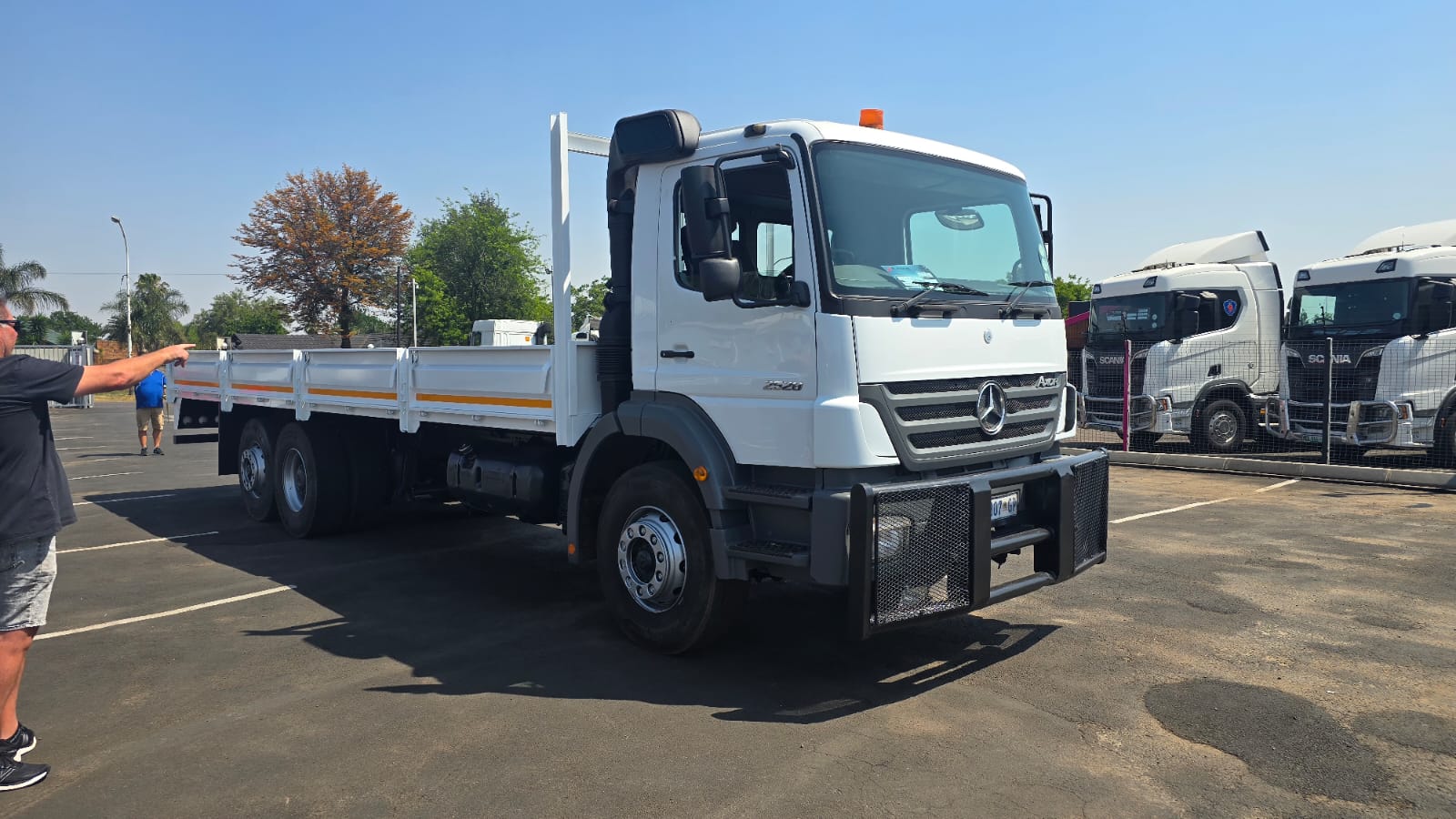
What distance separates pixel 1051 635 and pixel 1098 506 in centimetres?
78

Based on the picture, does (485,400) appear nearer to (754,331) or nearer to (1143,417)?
(754,331)

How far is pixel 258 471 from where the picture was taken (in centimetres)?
960

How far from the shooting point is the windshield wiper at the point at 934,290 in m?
4.47

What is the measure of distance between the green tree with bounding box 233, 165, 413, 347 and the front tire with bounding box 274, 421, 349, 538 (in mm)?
35014

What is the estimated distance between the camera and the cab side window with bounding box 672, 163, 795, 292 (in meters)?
4.56

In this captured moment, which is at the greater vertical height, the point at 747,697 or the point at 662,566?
the point at 662,566

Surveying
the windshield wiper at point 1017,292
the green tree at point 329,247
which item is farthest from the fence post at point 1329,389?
the green tree at point 329,247

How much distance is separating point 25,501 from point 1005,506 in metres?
4.33

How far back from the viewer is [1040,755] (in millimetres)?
3795

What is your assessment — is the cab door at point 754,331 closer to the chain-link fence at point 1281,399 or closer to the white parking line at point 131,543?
the white parking line at point 131,543

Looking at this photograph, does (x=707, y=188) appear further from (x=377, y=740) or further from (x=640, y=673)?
(x=377, y=740)

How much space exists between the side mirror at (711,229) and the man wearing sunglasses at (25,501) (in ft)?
7.61

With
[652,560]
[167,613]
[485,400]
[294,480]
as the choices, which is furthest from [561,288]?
[294,480]

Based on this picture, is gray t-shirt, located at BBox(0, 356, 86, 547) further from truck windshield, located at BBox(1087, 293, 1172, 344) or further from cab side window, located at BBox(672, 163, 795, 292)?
truck windshield, located at BBox(1087, 293, 1172, 344)
